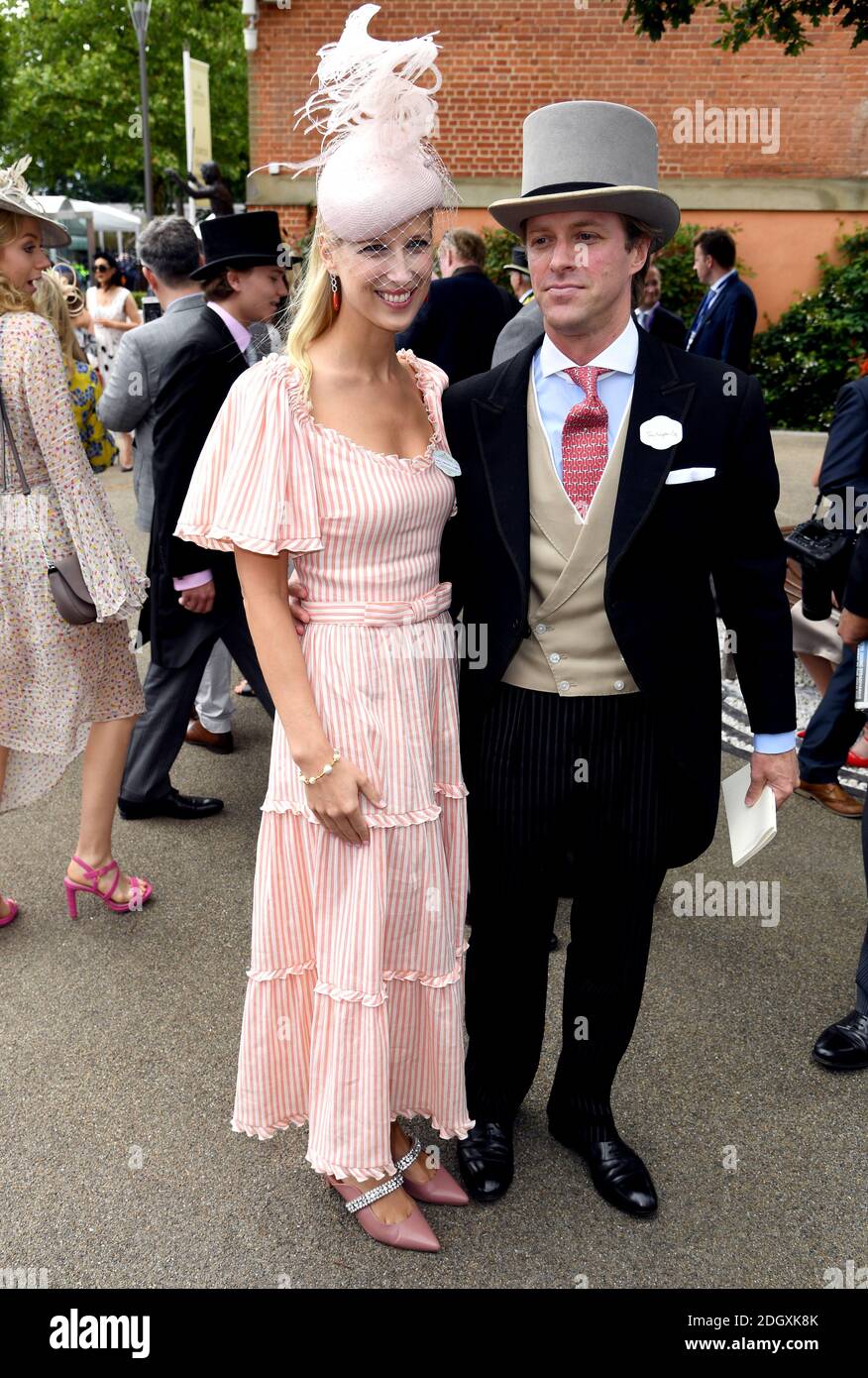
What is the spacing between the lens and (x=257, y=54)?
14.3 metres

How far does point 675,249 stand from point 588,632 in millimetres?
12993

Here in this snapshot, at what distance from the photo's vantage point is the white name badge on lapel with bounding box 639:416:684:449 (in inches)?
88.2

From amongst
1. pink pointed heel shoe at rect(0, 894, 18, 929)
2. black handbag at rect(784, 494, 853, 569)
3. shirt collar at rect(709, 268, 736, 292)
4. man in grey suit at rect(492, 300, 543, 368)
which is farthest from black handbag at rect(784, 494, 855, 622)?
shirt collar at rect(709, 268, 736, 292)

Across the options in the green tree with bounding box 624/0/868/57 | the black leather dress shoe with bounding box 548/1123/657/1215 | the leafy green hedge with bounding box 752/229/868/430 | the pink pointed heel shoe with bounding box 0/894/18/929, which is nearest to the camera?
the black leather dress shoe with bounding box 548/1123/657/1215

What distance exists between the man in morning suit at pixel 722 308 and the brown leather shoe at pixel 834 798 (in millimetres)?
4918

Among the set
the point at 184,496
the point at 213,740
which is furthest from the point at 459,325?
the point at 213,740

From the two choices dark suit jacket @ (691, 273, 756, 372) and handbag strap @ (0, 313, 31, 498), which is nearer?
handbag strap @ (0, 313, 31, 498)

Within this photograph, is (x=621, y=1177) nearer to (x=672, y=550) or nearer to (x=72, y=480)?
(x=672, y=550)

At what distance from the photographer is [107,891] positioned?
3.95m

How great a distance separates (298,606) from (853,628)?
1836 millimetres

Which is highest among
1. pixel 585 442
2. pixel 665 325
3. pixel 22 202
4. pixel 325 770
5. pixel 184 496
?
pixel 22 202

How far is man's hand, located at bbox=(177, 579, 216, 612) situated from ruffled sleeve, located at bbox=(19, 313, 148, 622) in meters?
0.43

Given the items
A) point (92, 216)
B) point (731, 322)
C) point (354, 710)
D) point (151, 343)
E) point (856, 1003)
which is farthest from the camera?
point (92, 216)

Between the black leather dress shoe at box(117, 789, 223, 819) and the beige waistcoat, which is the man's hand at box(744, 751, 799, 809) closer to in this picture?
the beige waistcoat
